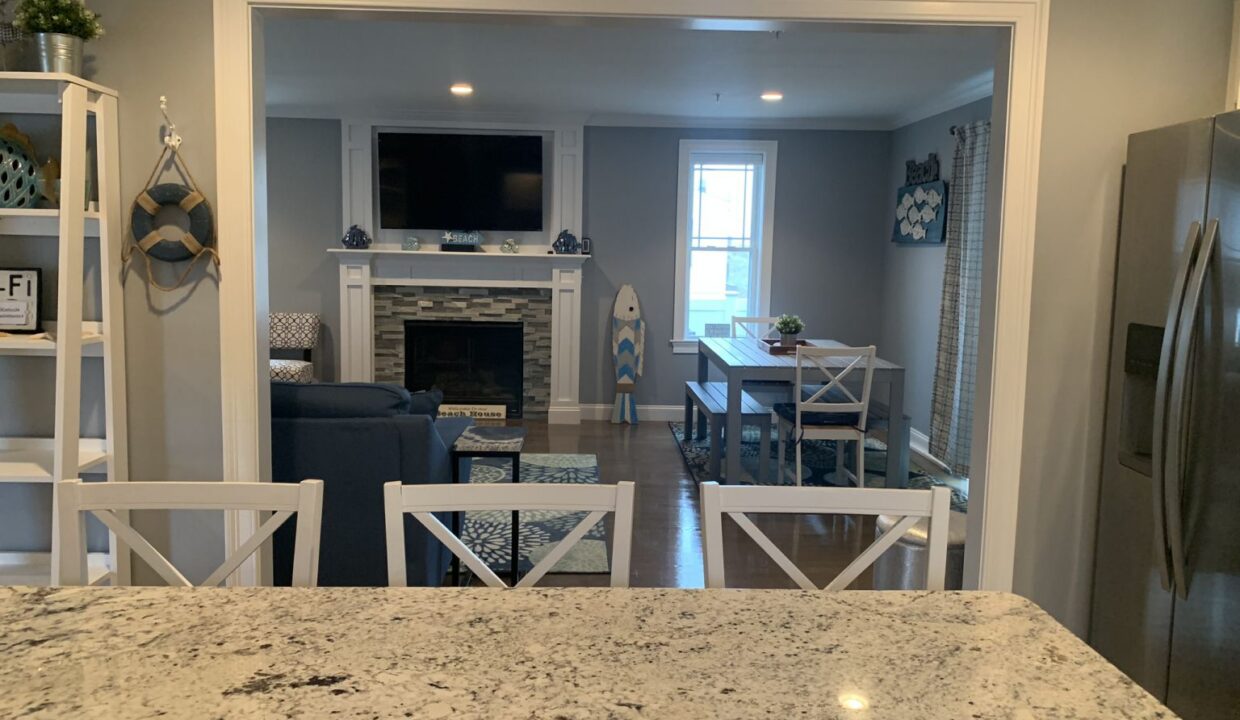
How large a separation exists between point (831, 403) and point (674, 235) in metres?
2.67

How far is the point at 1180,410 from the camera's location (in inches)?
80.7

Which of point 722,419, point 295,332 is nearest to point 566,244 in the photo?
point 295,332

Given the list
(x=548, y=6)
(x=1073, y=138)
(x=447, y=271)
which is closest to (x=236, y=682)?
(x=548, y=6)

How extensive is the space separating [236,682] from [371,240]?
6.21 meters

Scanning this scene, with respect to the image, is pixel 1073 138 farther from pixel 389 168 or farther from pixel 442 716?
pixel 389 168

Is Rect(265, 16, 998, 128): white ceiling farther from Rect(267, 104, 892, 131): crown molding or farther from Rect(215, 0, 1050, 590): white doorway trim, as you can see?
Rect(215, 0, 1050, 590): white doorway trim

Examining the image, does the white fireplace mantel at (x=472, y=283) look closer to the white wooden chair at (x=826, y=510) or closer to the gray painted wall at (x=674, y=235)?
the gray painted wall at (x=674, y=235)

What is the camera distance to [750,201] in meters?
7.21

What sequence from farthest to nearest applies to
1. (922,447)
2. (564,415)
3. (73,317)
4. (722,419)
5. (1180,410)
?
(564,415) < (922,447) < (722,419) < (73,317) < (1180,410)

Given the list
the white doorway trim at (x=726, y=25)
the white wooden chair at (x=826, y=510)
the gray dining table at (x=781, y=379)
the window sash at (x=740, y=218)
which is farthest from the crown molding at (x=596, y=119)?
the white wooden chair at (x=826, y=510)

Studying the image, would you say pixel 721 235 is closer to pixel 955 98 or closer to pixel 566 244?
pixel 566 244

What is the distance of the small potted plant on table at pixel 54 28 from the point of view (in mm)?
2164

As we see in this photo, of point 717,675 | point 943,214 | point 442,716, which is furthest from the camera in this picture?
point 943,214

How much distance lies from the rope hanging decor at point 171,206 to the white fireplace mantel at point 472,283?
14.7ft
